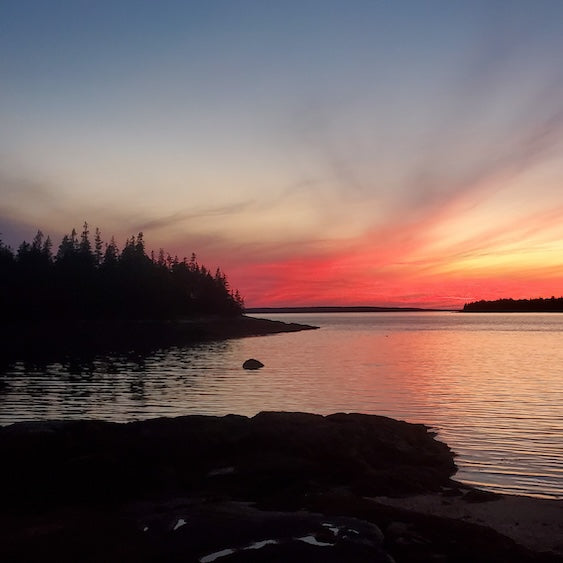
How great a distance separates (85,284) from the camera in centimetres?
15462

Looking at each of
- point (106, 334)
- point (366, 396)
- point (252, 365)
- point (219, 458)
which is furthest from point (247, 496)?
point (106, 334)

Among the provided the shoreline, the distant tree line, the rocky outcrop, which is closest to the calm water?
the rocky outcrop

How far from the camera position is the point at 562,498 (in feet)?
67.0

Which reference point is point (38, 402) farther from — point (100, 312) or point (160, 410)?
point (100, 312)

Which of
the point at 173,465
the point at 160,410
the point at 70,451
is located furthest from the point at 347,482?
the point at 160,410

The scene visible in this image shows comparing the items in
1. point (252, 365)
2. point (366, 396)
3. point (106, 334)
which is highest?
point (106, 334)

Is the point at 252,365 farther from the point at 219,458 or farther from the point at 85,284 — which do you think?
the point at 85,284

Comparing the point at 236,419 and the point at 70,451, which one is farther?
the point at 236,419

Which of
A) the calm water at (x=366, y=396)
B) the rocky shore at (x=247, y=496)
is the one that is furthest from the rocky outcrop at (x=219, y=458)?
the calm water at (x=366, y=396)

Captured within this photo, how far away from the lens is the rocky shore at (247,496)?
46.1ft

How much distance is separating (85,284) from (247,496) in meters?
146

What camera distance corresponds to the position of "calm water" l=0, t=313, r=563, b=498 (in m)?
27.4

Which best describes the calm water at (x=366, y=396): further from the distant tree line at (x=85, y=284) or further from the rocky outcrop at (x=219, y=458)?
the distant tree line at (x=85, y=284)

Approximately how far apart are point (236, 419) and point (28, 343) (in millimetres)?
99651
